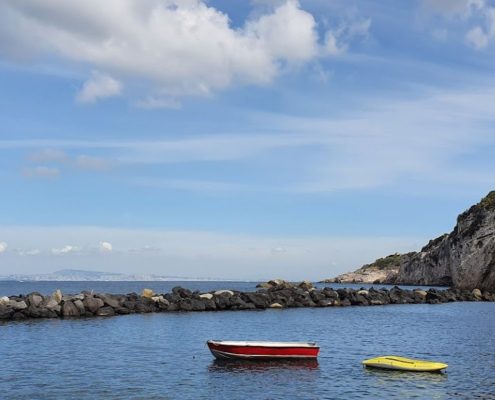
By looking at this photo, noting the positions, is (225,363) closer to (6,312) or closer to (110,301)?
(6,312)

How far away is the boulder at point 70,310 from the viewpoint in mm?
63406

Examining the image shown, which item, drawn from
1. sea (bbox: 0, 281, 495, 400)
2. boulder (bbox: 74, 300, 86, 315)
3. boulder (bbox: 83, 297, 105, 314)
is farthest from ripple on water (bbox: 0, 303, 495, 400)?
boulder (bbox: 74, 300, 86, 315)

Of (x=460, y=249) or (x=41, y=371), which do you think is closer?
(x=41, y=371)

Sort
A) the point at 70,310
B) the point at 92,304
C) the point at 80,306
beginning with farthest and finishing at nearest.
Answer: the point at 92,304
the point at 80,306
the point at 70,310

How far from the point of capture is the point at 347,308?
85688 mm

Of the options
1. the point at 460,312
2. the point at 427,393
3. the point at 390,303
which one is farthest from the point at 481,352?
the point at 390,303

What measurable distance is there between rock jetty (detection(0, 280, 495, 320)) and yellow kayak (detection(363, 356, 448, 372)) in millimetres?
37764

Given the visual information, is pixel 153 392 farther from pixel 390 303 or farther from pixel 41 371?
pixel 390 303

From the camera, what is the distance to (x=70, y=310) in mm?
63750

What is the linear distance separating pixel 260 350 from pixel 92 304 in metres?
32.0

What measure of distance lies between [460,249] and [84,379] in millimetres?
108777

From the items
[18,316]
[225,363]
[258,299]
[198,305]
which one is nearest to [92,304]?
[18,316]

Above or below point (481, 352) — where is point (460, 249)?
above

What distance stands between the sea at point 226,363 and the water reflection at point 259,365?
2.6 inches
